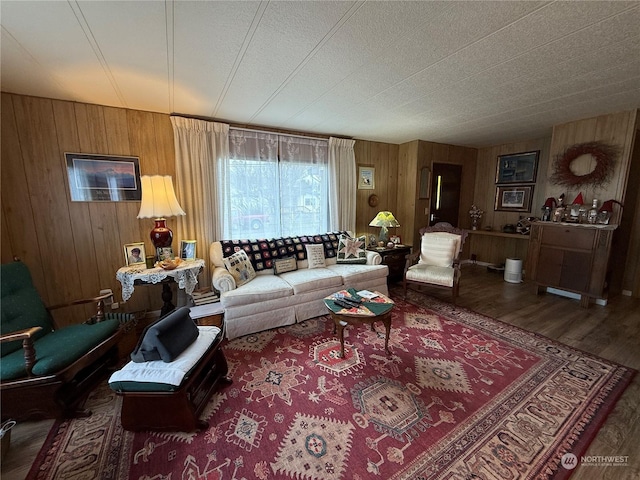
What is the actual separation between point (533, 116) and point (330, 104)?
2621 millimetres

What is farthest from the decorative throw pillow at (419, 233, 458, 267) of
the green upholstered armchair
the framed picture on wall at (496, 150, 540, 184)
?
the green upholstered armchair

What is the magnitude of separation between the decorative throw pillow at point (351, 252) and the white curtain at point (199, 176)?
5.64 feet

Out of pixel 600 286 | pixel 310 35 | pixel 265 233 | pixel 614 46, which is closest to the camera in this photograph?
pixel 310 35

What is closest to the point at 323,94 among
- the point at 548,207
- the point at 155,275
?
the point at 155,275

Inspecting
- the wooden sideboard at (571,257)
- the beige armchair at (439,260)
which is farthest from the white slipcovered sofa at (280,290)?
the wooden sideboard at (571,257)

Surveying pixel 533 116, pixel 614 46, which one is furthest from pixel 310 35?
pixel 533 116

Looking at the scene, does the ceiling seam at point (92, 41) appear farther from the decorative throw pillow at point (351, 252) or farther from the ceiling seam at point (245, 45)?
the decorative throw pillow at point (351, 252)

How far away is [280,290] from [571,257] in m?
3.84

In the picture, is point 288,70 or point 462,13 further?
point 288,70

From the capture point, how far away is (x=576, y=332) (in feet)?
8.70

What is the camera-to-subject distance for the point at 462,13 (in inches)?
54.3

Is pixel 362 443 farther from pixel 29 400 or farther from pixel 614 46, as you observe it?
pixel 614 46

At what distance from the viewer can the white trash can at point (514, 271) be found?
4.20m

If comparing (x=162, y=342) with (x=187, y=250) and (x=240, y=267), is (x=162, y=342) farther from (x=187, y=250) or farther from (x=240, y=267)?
(x=187, y=250)
